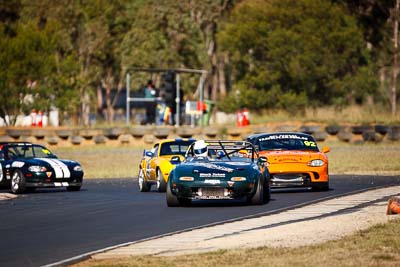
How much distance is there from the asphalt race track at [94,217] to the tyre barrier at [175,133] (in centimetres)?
1724

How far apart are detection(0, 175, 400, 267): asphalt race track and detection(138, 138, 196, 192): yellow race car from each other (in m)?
0.35

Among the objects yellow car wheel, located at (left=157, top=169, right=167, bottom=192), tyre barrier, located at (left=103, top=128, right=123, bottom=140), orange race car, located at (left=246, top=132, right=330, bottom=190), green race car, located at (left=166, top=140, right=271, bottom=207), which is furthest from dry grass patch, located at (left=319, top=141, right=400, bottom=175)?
green race car, located at (left=166, top=140, right=271, bottom=207)

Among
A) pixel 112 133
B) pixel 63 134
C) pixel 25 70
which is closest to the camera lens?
pixel 112 133

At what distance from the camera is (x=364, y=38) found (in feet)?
236

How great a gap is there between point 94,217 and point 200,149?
3.66 meters

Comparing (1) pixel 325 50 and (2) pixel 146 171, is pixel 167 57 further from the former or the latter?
(2) pixel 146 171

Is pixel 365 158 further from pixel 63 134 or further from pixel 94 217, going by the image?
pixel 94 217

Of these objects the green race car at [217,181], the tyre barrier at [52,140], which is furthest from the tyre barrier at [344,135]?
the green race car at [217,181]

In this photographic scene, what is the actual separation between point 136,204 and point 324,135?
24.4m

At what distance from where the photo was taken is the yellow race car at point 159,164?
2673 centimetres

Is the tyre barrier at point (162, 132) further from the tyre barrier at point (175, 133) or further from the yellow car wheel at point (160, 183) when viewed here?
the yellow car wheel at point (160, 183)

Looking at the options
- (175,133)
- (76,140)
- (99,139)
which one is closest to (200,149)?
(175,133)

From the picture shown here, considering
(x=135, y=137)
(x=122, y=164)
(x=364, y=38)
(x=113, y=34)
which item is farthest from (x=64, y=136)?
(x=113, y=34)

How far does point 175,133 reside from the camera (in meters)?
48.9
